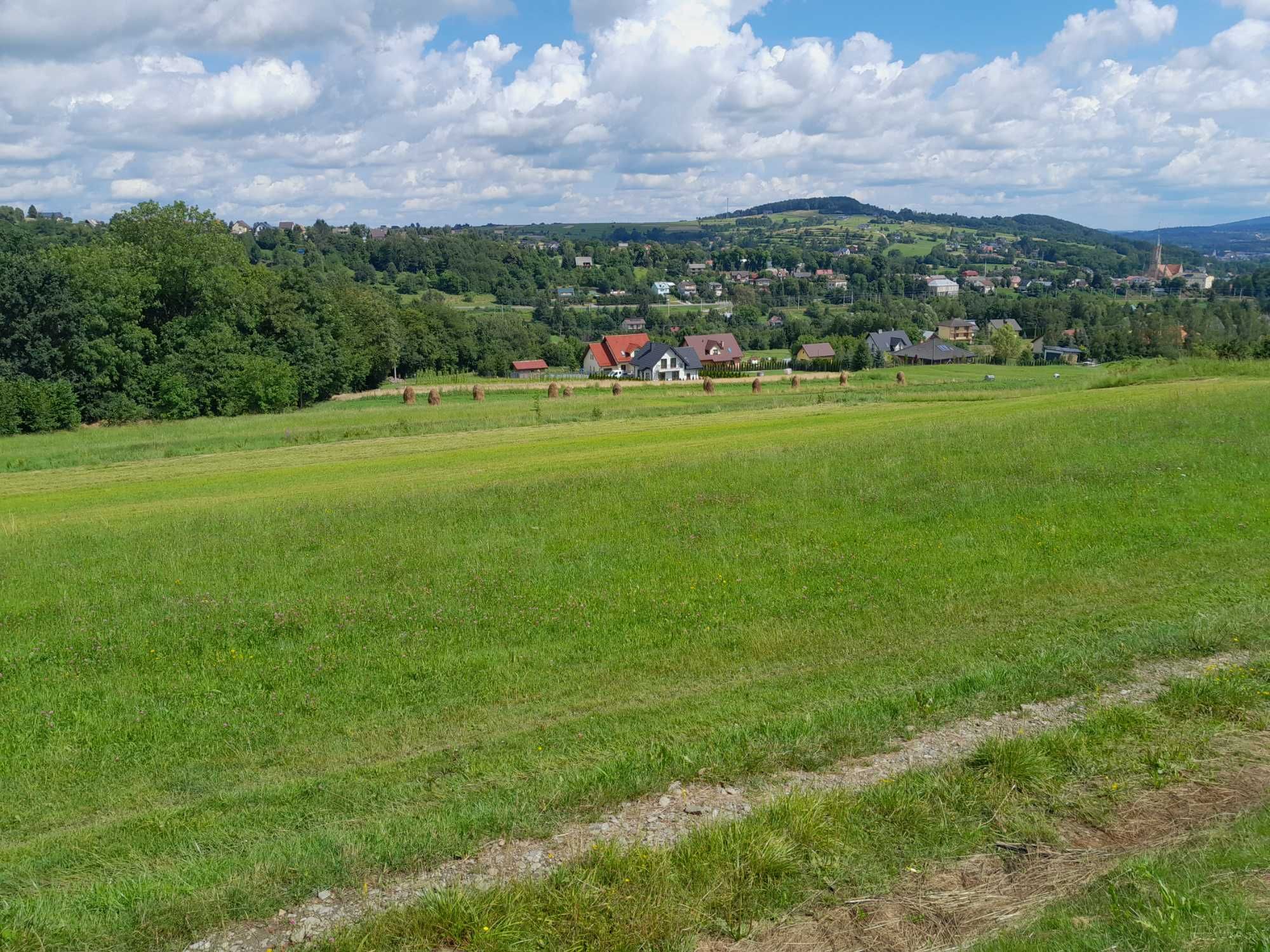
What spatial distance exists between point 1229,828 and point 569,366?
13954 centimetres

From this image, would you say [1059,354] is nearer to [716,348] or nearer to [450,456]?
[716,348]

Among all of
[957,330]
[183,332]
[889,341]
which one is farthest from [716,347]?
[183,332]

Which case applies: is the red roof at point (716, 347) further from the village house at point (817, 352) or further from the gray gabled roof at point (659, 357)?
the village house at point (817, 352)

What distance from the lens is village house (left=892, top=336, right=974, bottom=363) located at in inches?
5266

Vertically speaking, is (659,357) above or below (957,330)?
below

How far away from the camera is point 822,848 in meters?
7.24

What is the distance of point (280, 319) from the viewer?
81.1m

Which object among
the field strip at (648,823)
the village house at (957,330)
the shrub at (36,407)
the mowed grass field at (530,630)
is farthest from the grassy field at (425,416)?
the village house at (957,330)

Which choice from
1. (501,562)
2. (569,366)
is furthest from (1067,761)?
(569,366)

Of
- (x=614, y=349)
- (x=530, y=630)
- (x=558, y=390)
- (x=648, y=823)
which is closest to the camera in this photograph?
(x=648, y=823)

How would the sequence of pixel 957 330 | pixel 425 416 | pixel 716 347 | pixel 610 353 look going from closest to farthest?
pixel 425 416, pixel 610 353, pixel 716 347, pixel 957 330

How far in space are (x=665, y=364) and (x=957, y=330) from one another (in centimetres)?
7207

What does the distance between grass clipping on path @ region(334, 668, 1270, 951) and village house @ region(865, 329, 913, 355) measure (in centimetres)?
13247

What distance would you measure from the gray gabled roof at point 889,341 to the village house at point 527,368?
4752 centimetres
